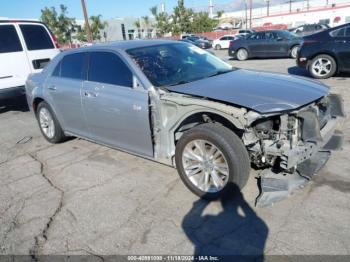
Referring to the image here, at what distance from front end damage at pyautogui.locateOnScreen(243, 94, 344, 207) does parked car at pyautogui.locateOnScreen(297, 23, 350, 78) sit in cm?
631

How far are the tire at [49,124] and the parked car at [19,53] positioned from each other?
2332 mm

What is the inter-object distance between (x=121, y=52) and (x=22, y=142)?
3.14 m

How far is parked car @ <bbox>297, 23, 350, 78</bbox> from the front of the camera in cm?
888

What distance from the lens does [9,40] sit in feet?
25.3

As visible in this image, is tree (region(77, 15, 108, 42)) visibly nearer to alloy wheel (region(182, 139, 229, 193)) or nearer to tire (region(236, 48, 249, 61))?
tire (region(236, 48, 249, 61))

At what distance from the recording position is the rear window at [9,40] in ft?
25.0

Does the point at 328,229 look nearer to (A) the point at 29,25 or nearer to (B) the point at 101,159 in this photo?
(B) the point at 101,159

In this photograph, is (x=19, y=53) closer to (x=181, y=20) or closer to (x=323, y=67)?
(x=323, y=67)

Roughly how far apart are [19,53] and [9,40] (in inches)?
14.2

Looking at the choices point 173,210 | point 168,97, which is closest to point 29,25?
point 168,97

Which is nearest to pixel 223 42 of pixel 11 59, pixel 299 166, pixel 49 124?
pixel 11 59

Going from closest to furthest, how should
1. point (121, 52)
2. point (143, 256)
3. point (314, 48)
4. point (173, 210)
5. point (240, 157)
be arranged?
point (143, 256) < point (240, 157) < point (173, 210) < point (121, 52) < point (314, 48)

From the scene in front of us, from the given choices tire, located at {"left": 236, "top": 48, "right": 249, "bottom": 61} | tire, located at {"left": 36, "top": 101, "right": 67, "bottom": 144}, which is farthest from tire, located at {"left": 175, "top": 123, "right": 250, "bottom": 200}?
tire, located at {"left": 236, "top": 48, "right": 249, "bottom": 61}

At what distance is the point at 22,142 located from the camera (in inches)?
243
